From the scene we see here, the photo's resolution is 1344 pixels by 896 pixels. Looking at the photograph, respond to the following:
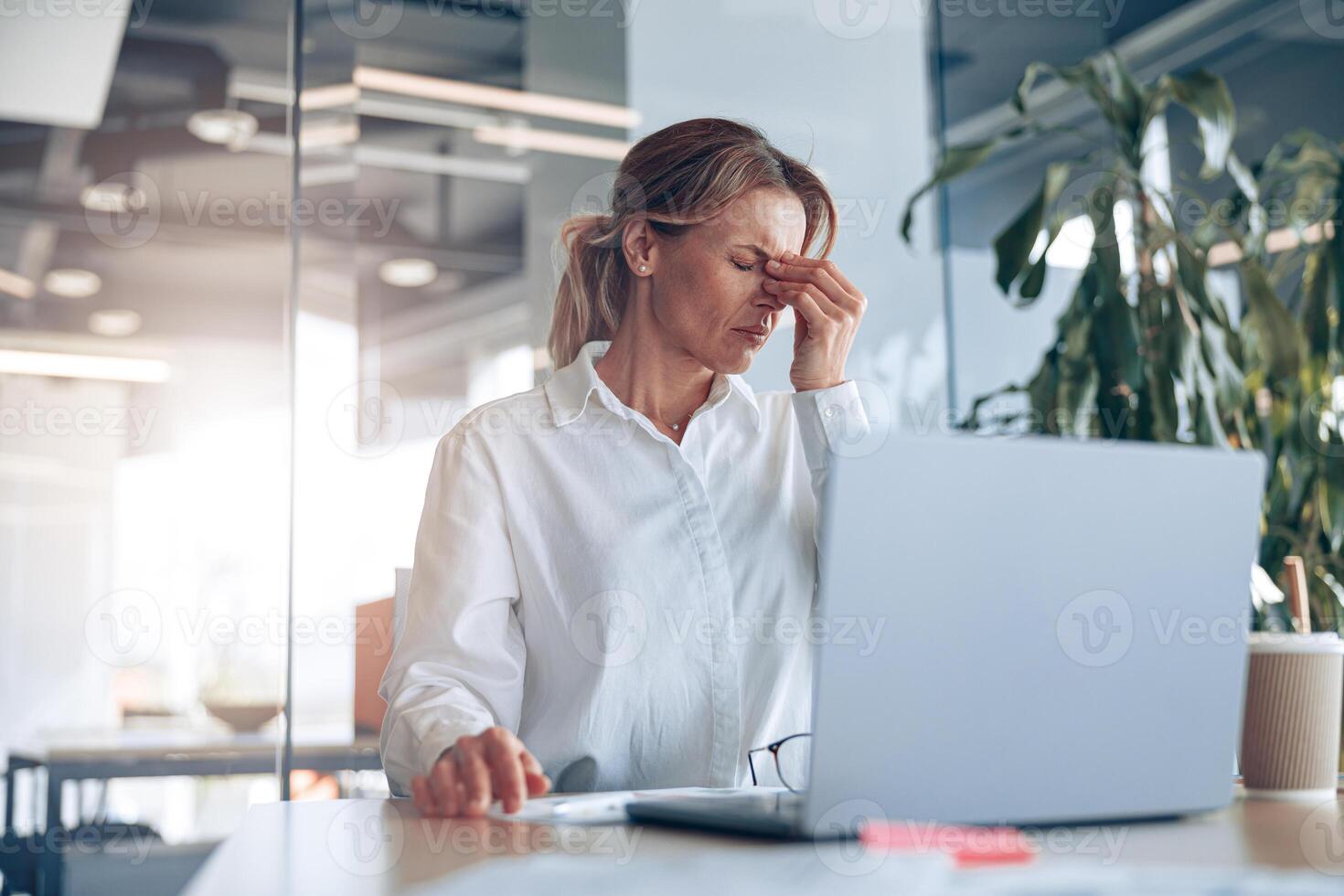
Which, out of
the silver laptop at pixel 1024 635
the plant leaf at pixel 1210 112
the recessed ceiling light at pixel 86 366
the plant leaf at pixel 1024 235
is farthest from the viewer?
the recessed ceiling light at pixel 86 366

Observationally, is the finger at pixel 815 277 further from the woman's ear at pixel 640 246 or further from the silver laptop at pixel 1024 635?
the silver laptop at pixel 1024 635

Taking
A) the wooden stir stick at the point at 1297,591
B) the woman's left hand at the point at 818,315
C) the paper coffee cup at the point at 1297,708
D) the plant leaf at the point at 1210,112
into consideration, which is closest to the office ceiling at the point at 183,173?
the plant leaf at the point at 1210,112

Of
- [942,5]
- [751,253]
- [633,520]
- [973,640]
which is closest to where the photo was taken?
[973,640]

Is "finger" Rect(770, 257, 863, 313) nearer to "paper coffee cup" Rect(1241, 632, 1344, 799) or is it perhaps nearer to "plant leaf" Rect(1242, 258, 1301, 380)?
"paper coffee cup" Rect(1241, 632, 1344, 799)

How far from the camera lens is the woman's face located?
1.69 m

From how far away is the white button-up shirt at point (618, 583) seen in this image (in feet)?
4.87

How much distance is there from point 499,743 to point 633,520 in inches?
23.2

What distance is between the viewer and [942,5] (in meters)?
3.79

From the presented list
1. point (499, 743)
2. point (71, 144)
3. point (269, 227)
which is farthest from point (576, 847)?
point (71, 144)

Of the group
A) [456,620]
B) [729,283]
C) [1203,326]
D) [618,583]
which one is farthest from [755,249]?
[1203,326]

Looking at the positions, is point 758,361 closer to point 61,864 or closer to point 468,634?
point 468,634

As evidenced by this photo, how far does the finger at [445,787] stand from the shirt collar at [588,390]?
661mm

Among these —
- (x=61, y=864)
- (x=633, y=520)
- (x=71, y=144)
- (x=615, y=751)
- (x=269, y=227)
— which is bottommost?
(x=61, y=864)

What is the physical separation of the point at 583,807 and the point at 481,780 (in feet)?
0.29
